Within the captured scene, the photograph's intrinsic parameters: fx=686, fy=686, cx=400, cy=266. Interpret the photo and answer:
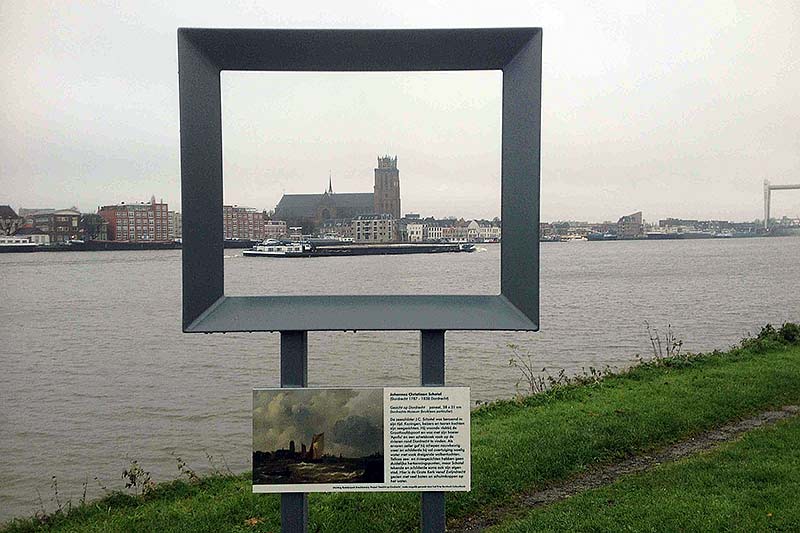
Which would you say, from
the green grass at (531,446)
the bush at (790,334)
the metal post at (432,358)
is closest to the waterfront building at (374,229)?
the metal post at (432,358)

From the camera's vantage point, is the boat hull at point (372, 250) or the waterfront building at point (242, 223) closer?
the waterfront building at point (242, 223)

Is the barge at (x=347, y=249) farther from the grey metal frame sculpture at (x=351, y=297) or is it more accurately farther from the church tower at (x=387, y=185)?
the grey metal frame sculpture at (x=351, y=297)

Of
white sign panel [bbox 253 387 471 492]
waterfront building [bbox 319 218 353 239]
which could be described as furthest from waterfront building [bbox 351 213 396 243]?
white sign panel [bbox 253 387 471 492]

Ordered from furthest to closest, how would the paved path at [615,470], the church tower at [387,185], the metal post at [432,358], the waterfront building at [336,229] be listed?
the paved path at [615,470]
the waterfront building at [336,229]
the church tower at [387,185]
the metal post at [432,358]

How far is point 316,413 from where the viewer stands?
3994 millimetres

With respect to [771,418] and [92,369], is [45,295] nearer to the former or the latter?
[92,369]

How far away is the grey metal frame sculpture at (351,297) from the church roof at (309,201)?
53 centimetres

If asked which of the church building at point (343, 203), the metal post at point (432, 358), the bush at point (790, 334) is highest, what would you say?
the church building at point (343, 203)

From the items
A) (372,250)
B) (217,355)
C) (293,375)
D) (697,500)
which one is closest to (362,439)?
(293,375)

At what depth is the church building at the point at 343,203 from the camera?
4.41 metres

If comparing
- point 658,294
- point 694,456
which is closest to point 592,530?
point 694,456

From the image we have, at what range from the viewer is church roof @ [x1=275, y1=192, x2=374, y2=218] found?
14.7ft

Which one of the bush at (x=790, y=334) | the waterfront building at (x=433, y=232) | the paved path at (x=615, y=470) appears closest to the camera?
the waterfront building at (x=433, y=232)

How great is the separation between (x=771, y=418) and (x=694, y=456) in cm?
209
